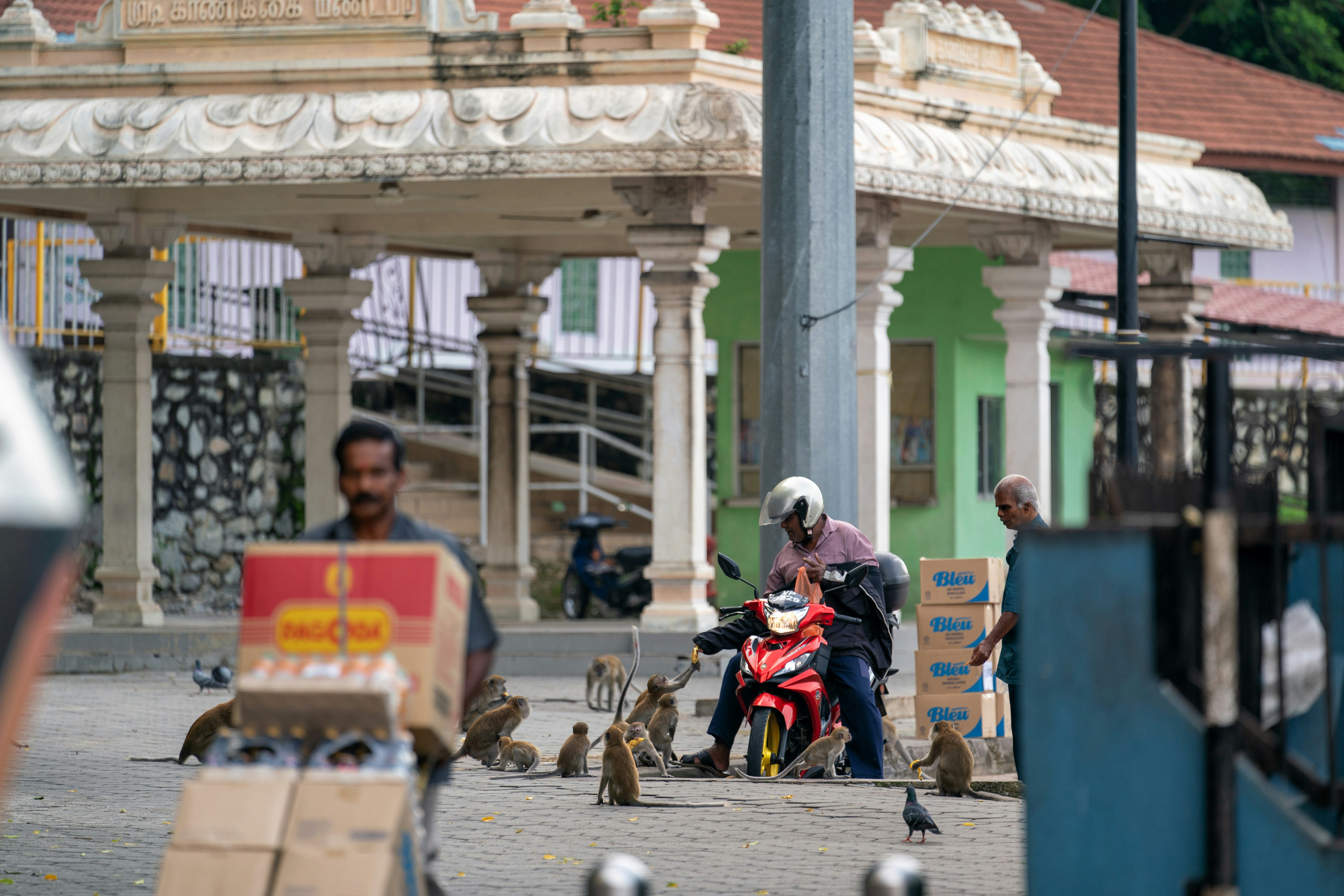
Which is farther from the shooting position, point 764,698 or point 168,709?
point 168,709

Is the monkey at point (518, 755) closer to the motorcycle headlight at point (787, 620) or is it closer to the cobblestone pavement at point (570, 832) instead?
the cobblestone pavement at point (570, 832)

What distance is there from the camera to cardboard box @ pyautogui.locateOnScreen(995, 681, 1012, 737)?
11734mm

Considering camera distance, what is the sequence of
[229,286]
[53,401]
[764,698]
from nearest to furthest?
[764,698], [53,401], [229,286]

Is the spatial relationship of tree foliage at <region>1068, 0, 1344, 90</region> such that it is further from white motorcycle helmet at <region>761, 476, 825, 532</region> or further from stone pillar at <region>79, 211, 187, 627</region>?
white motorcycle helmet at <region>761, 476, 825, 532</region>

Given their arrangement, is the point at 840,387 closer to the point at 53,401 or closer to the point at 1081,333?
the point at 53,401

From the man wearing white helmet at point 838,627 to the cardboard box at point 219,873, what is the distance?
5341mm

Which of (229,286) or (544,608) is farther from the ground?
(229,286)

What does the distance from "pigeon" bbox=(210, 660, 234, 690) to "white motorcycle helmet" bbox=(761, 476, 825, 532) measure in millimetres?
5726

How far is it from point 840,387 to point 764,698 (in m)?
2.12

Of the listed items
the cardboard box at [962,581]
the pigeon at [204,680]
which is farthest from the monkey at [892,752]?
the pigeon at [204,680]

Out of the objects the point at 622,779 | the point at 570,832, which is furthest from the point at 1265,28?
the point at 570,832

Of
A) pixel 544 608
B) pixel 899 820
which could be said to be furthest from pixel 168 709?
pixel 544 608

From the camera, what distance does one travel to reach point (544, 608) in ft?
70.7

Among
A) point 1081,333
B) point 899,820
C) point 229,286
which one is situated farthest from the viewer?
point 1081,333
